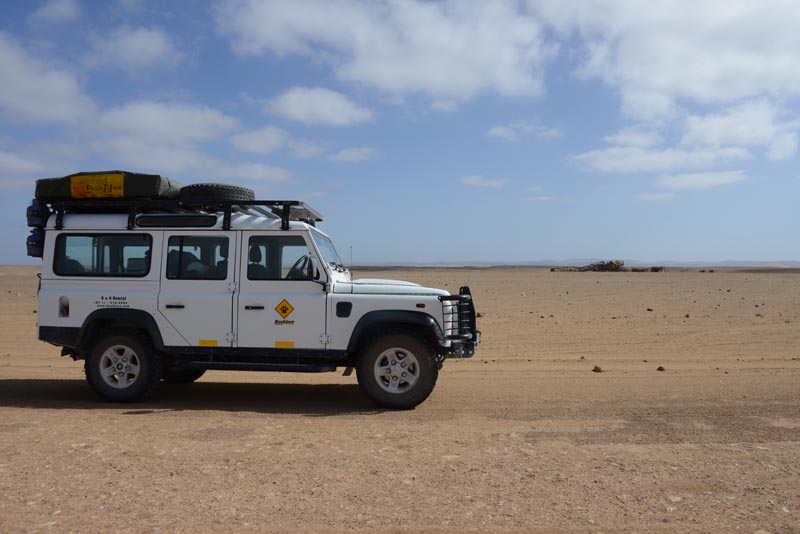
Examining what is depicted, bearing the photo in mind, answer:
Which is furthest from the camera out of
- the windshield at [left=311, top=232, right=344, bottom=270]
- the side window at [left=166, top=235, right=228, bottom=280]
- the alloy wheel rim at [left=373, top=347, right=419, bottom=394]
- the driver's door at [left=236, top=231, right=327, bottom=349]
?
the windshield at [left=311, top=232, right=344, bottom=270]

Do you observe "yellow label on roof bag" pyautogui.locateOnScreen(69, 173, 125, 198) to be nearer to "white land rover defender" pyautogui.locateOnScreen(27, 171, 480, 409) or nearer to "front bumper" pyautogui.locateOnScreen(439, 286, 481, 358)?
"white land rover defender" pyautogui.locateOnScreen(27, 171, 480, 409)

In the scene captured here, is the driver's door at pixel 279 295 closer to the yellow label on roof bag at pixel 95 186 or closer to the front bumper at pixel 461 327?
the front bumper at pixel 461 327

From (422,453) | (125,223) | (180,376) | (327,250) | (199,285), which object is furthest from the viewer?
(180,376)

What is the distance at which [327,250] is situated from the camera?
8406 millimetres

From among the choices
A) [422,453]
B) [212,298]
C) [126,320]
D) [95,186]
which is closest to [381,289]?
[212,298]

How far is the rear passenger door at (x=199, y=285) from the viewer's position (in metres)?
7.94

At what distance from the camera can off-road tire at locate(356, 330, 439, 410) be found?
7.61 m

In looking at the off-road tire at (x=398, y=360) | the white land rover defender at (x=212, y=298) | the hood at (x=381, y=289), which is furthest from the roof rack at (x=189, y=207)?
the off-road tire at (x=398, y=360)

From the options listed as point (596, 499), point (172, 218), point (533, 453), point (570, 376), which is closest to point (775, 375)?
point (570, 376)

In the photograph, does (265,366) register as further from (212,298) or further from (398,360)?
(398,360)

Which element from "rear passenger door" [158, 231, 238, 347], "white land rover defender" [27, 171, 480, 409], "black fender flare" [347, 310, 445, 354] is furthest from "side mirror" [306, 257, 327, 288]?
"rear passenger door" [158, 231, 238, 347]

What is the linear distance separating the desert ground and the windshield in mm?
1753

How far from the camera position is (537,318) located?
19000 millimetres

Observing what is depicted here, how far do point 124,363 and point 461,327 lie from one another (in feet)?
13.6
